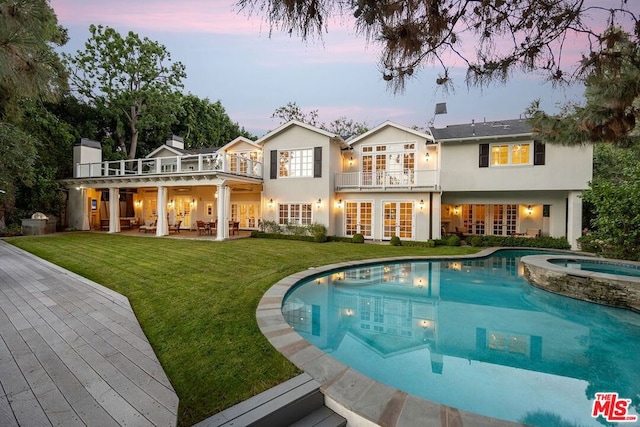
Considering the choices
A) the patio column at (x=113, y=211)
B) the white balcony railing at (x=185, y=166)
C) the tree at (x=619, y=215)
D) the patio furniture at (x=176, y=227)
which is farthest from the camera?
the patio furniture at (x=176, y=227)

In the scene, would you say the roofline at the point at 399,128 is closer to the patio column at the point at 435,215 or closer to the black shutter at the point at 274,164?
the patio column at the point at 435,215

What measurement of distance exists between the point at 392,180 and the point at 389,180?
161 millimetres

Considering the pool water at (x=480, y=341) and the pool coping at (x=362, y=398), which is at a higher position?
the pool coping at (x=362, y=398)

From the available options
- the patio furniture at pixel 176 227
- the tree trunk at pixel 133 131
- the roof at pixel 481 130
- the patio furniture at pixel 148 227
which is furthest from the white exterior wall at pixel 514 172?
the tree trunk at pixel 133 131

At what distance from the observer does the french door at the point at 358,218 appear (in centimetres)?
1711

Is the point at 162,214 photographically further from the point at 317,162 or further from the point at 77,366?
the point at 77,366

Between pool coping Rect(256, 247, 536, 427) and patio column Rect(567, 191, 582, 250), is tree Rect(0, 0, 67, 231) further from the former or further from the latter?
patio column Rect(567, 191, 582, 250)

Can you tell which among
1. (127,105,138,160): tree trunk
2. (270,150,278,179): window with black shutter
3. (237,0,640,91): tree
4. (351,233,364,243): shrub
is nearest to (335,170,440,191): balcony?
(351,233,364,243): shrub

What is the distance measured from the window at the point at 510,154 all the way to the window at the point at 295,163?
9.37 metres

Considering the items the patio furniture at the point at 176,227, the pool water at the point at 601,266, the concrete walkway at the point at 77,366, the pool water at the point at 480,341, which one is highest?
the patio furniture at the point at 176,227

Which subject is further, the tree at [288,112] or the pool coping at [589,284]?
the tree at [288,112]

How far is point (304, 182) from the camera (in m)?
17.1

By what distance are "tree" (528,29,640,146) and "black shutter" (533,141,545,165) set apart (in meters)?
9.52

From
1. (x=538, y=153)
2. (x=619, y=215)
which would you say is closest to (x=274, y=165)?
(x=538, y=153)
